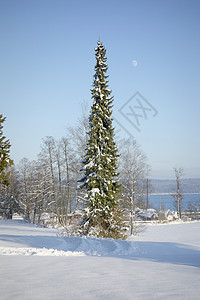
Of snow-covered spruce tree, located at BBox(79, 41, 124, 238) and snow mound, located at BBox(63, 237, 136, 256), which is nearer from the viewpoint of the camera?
snow mound, located at BBox(63, 237, 136, 256)

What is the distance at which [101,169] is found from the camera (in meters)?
14.1

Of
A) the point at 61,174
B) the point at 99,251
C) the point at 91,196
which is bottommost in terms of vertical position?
the point at 99,251

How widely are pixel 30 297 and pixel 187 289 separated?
258cm

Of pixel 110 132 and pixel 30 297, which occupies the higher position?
pixel 110 132

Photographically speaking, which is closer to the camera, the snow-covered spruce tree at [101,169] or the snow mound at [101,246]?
the snow mound at [101,246]

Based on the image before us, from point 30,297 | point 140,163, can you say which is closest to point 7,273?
point 30,297

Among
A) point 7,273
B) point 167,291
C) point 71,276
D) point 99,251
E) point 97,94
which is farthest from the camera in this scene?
point 97,94

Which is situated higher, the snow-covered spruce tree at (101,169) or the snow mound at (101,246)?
the snow-covered spruce tree at (101,169)

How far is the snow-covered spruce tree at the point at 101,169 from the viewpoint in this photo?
13836 millimetres

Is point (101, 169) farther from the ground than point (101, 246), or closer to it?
farther from the ground

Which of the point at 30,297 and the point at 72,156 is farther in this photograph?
the point at 72,156

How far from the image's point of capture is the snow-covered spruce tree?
545 inches

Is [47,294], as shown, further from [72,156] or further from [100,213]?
[72,156]

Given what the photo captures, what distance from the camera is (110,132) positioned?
50.9 feet
